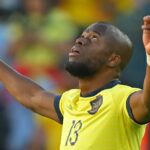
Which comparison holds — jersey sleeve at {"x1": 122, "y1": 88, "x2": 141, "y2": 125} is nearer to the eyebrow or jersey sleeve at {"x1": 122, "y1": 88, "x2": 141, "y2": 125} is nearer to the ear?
the ear

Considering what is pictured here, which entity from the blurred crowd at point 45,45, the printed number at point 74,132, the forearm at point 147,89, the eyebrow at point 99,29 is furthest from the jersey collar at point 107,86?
the blurred crowd at point 45,45

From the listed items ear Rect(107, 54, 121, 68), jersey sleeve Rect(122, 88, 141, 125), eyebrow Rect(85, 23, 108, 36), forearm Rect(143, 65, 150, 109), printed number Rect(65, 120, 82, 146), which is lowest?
printed number Rect(65, 120, 82, 146)

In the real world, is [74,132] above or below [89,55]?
below

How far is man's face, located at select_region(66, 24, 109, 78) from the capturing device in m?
4.94

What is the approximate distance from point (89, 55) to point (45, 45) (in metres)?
3.43

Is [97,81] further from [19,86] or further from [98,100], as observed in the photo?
[19,86]

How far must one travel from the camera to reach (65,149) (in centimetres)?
482

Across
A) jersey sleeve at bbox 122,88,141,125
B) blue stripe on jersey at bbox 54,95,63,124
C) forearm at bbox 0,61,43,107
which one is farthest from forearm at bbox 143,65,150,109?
forearm at bbox 0,61,43,107

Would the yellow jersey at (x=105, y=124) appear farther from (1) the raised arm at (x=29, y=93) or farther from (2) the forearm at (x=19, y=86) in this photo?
(2) the forearm at (x=19, y=86)

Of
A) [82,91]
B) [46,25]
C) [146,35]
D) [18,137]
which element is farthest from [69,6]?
[146,35]

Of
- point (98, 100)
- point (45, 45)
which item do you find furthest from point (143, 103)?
point (45, 45)

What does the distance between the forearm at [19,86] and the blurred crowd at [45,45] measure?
2.32 metres

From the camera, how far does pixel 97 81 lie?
5.02m

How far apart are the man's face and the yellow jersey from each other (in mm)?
170
